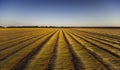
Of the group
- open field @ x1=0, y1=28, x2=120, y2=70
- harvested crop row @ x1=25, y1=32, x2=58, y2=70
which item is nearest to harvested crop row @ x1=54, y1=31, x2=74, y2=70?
open field @ x1=0, y1=28, x2=120, y2=70

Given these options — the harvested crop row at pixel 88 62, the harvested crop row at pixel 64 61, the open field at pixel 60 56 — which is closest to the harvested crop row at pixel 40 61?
the open field at pixel 60 56

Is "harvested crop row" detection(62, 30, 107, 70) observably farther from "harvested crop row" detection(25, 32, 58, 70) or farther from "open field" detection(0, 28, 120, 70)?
Answer: "harvested crop row" detection(25, 32, 58, 70)

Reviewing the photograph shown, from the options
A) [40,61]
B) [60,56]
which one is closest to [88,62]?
[60,56]

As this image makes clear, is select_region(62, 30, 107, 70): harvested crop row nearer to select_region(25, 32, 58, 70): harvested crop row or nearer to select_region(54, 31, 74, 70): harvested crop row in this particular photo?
select_region(54, 31, 74, 70): harvested crop row

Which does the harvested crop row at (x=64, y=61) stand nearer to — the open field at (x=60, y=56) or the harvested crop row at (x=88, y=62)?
the open field at (x=60, y=56)

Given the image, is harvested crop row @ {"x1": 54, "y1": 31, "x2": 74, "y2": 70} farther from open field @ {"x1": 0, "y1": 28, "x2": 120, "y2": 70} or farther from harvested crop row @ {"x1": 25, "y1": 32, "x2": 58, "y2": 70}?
harvested crop row @ {"x1": 25, "y1": 32, "x2": 58, "y2": 70}

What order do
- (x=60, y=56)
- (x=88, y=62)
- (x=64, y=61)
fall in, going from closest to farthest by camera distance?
1. (x=88, y=62)
2. (x=64, y=61)
3. (x=60, y=56)

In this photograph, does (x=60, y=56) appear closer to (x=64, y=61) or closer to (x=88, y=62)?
(x=64, y=61)

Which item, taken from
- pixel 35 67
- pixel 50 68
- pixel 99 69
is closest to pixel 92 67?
pixel 99 69

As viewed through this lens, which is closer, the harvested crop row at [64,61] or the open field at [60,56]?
the harvested crop row at [64,61]

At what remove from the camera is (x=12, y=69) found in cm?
450

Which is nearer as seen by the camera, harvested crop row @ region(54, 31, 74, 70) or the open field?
harvested crop row @ region(54, 31, 74, 70)

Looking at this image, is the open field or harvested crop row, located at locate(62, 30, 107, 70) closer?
harvested crop row, located at locate(62, 30, 107, 70)

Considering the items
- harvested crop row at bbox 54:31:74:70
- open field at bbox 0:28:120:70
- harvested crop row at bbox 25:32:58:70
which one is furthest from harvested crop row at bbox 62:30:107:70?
harvested crop row at bbox 25:32:58:70
